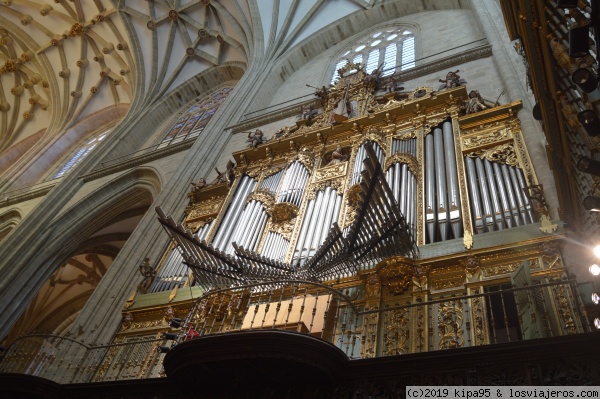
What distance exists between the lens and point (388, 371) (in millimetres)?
4695

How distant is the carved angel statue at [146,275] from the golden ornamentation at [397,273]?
4.40 metres

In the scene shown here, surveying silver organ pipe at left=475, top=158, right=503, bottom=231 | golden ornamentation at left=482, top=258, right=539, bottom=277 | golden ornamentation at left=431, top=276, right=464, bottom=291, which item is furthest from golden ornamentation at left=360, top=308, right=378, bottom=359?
silver organ pipe at left=475, top=158, right=503, bottom=231

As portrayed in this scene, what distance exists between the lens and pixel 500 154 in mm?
7793

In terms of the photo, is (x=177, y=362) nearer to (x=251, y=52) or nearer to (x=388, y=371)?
(x=388, y=371)

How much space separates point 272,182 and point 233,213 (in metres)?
1.11

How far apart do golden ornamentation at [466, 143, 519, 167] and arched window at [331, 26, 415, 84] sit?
604 centimetres

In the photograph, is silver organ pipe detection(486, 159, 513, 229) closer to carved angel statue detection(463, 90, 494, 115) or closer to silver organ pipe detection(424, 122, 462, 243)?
silver organ pipe detection(424, 122, 462, 243)

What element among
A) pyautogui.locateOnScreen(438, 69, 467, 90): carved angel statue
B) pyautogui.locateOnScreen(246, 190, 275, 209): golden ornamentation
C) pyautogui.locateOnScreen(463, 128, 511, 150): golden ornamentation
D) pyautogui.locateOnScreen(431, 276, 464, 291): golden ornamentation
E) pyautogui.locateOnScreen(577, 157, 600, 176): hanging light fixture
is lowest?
pyautogui.locateOnScreen(577, 157, 600, 176): hanging light fixture

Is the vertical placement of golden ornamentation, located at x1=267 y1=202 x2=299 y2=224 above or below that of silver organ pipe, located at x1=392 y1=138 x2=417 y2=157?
below

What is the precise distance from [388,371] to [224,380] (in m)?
1.86

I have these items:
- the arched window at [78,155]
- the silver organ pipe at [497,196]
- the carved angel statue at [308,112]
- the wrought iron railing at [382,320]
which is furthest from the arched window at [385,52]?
the arched window at [78,155]

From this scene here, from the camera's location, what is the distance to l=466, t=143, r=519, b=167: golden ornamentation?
7.56 meters

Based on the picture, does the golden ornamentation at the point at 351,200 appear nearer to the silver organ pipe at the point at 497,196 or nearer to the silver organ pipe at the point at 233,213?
the silver organ pipe at the point at 497,196

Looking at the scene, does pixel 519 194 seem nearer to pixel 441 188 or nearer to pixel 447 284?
pixel 441 188
